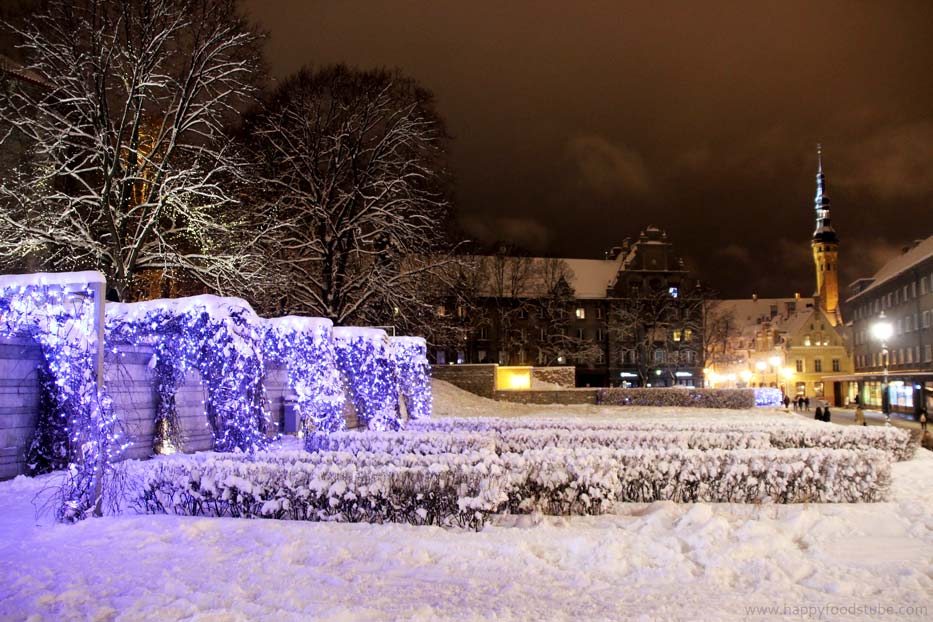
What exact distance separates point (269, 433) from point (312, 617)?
10978 millimetres

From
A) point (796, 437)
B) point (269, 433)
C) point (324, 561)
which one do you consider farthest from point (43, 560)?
point (796, 437)

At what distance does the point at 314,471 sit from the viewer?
35.9ft

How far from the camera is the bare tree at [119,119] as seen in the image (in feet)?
63.8

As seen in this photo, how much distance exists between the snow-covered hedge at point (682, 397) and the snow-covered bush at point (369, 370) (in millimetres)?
23071

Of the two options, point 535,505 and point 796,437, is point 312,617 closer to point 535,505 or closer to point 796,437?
point 535,505

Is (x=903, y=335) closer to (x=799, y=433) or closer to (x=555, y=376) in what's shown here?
(x=555, y=376)

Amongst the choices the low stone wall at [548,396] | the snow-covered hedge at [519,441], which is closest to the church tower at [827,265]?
the low stone wall at [548,396]

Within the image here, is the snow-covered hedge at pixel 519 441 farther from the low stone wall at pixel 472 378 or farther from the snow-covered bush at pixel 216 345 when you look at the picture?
the low stone wall at pixel 472 378

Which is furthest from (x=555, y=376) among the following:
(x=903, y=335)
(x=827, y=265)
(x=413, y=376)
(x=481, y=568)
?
(x=827, y=265)

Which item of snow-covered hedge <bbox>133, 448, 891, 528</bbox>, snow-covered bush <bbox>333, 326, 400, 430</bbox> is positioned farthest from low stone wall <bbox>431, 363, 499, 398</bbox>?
snow-covered hedge <bbox>133, 448, 891, 528</bbox>

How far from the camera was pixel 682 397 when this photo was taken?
1722 inches

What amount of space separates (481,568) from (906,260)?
7256cm

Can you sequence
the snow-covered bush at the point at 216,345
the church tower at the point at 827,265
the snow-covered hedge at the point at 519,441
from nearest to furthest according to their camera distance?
the snow-covered bush at the point at 216,345 → the snow-covered hedge at the point at 519,441 → the church tower at the point at 827,265

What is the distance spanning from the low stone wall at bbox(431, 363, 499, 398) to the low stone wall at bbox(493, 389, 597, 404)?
668 millimetres
